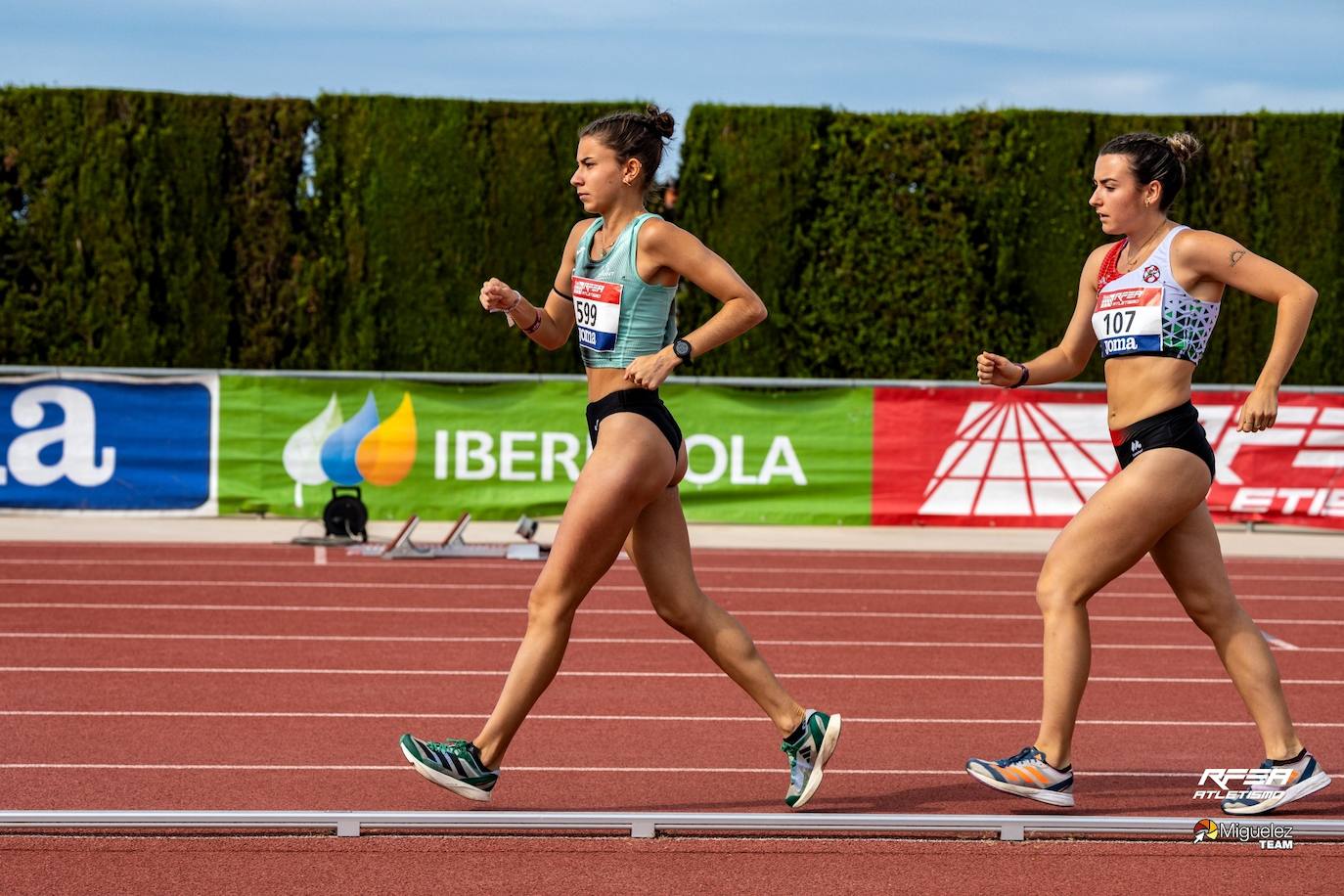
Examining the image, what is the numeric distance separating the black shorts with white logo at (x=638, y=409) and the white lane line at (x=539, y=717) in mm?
2000

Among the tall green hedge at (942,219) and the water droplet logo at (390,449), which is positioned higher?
the tall green hedge at (942,219)

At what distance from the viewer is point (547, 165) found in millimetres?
17234

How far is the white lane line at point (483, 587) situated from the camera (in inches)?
411

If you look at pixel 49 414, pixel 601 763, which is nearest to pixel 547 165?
pixel 49 414

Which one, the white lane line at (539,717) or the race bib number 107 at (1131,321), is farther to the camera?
the white lane line at (539,717)

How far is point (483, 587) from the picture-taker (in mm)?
10578

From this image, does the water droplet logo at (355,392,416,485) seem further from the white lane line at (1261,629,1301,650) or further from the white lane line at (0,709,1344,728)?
the white lane line at (0,709,1344,728)

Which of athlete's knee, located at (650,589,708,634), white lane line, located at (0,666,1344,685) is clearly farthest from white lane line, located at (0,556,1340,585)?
athlete's knee, located at (650,589,708,634)

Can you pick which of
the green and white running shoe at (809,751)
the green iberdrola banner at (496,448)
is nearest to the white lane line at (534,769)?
the green and white running shoe at (809,751)

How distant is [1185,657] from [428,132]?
1109 centimetres

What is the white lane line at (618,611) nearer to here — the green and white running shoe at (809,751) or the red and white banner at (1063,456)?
the red and white banner at (1063,456)

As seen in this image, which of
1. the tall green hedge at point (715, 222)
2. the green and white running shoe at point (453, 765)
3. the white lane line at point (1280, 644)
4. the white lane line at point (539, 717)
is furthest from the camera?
the tall green hedge at point (715, 222)

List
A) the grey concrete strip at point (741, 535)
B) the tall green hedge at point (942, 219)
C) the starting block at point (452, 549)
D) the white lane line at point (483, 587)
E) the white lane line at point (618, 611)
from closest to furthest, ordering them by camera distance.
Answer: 1. the white lane line at point (618, 611)
2. the white lane line at point (483, 587)
3. the starting block at point (452, 549)
4. the grey concrete strip at point (741, 535)
5. the tall green hedge at point (942, 219)

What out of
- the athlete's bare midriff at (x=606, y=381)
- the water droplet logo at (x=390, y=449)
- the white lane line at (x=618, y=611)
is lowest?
the white lane line at (x=618, y=611)
